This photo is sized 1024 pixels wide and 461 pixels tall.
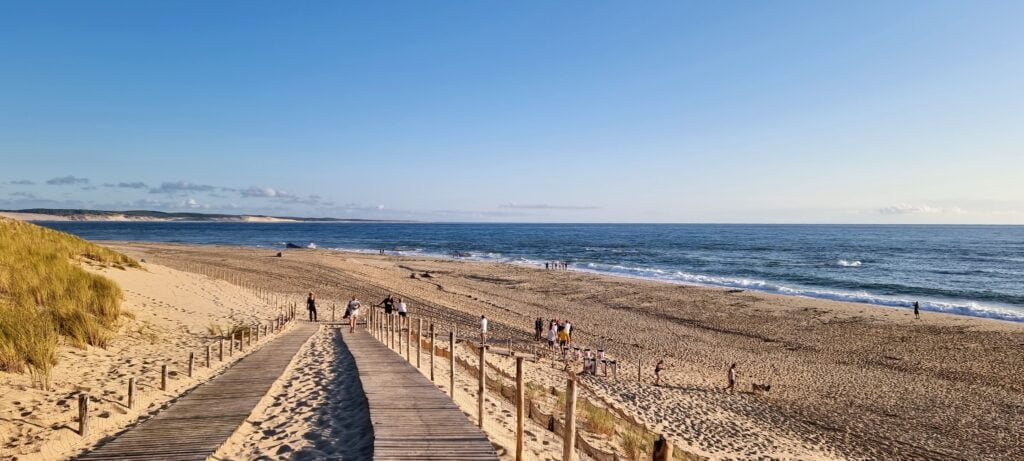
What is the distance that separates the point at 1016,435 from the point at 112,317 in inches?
996

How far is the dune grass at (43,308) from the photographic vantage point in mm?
9945

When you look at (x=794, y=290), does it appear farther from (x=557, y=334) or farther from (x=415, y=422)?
(x=415, y=422)

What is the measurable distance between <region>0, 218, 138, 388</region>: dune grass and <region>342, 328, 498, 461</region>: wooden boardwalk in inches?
241

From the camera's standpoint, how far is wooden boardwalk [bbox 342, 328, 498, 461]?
641cm

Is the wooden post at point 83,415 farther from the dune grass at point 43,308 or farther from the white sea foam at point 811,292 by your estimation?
the white sea foam at point 811,292

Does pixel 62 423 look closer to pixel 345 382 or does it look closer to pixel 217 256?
pixel 345 382

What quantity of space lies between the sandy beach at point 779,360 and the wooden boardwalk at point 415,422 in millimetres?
6193

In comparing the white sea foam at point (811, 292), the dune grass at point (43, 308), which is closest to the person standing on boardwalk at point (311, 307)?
the dune grass at point (43, 308)

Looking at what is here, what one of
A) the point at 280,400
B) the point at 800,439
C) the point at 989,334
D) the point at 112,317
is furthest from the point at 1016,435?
the point at 112,317

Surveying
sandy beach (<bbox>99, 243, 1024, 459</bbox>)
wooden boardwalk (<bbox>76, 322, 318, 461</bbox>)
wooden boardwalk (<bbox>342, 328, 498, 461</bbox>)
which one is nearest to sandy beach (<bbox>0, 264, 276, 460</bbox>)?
wooden boardwalk (<bbox>76, 322, 318, 461</bbox>)

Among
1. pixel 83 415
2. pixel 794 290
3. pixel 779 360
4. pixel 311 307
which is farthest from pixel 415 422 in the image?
pixel 794 290

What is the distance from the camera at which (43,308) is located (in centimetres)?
1355

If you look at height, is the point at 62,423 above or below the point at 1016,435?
above

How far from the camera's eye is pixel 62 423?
806 cm
